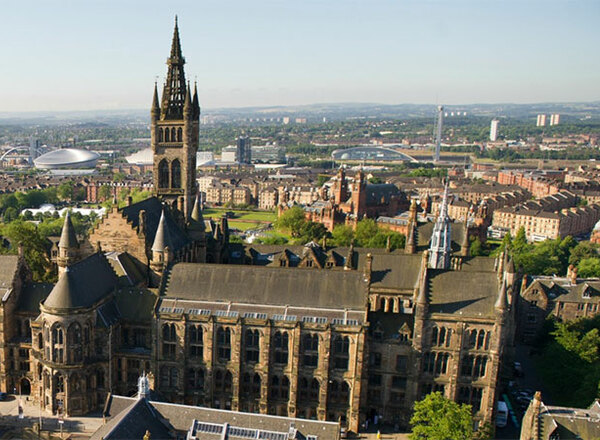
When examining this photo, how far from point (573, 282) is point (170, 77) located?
276 feet

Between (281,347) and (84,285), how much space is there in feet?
84.3

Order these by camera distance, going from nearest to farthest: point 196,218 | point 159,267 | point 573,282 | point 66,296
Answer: point 66,296 → point 159,267 → point 196,218 → point 573,282

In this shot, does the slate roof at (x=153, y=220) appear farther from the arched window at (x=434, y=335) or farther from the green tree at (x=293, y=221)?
the green tree at (x=293, y=221)

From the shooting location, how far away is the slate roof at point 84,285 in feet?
228

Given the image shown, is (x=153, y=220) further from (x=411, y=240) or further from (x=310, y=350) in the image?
(x=411, y=240)

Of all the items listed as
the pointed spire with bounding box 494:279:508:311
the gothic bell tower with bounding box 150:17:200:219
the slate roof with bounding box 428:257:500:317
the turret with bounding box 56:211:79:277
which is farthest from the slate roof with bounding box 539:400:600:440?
the gothic bell tower with bounding box 150:17:200:219

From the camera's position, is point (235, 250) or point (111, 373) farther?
point (235, 250)

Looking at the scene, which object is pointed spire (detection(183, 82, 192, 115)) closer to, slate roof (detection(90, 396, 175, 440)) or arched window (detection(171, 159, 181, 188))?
arched window (detection(171, 159, 181, 188))

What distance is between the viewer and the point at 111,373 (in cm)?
7406

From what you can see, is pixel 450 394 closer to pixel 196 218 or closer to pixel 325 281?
pixel 325 281

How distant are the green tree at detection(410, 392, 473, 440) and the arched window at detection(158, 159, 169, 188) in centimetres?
6357

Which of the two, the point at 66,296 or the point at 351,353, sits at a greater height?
the point at 66,296

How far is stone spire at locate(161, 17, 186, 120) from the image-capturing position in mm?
103438

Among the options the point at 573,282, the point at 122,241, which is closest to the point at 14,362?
the point at 122,241
